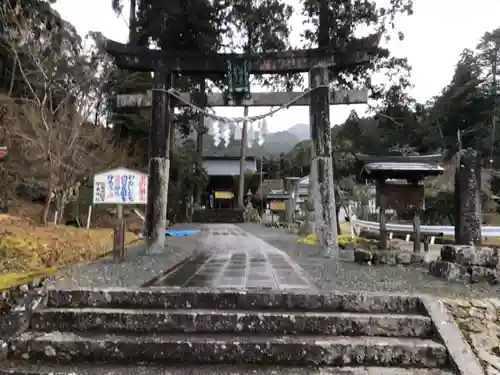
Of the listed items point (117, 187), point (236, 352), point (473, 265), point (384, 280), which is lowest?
point (236, 352)

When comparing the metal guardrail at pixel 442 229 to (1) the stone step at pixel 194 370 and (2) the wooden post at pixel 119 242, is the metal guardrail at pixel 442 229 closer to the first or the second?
(2) the wooden post at pixel 119 242

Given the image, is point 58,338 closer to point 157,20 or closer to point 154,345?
point 154,345

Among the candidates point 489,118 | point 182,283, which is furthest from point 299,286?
point 489,118

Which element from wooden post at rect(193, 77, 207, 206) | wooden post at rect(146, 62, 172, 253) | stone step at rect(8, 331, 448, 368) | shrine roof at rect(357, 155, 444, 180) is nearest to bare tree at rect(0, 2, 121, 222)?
wooden post at rect(193, 77, 207, 206)

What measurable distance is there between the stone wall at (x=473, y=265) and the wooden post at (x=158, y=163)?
6.13 m

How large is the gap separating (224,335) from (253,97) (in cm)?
729

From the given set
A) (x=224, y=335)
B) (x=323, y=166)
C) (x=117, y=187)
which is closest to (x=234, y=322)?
(x=224, y=335)

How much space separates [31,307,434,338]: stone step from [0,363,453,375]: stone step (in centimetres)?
44

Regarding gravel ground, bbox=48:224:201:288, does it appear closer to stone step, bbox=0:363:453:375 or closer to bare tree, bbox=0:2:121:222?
stone step, bbox=0:363:453:375

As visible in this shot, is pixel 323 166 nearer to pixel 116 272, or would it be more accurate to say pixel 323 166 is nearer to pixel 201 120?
pixel 116 272

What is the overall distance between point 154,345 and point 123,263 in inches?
164

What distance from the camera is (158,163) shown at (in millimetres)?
9953

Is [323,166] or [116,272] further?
[323,166]

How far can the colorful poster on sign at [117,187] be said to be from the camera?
8836 millimetres
